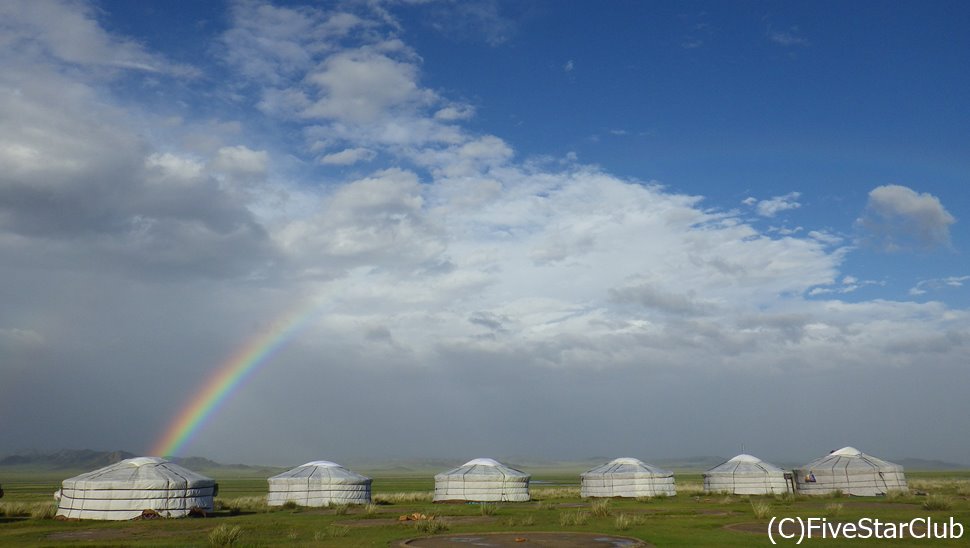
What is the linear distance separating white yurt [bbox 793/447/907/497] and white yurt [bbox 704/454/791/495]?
Result: 171 centimetres

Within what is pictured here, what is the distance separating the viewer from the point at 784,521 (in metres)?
27.3

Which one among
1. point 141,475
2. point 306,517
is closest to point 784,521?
point 306,517

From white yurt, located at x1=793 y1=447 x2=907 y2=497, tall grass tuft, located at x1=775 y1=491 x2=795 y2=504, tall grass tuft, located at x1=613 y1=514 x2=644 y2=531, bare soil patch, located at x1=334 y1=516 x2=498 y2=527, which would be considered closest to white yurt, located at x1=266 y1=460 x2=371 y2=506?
bare soil patch, located at x1=334 y1=516 x2=498 y2=527

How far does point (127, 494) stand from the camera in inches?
1310

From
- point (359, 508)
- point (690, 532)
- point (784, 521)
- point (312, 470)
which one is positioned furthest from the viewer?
point (312, 470)

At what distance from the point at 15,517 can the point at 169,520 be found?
870 cm

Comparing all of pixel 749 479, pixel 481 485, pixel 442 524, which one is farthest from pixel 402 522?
pixel 749 479

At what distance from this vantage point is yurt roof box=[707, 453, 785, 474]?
4966cm

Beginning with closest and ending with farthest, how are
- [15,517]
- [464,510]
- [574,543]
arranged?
[574,543] → [15,517] → [464,510]

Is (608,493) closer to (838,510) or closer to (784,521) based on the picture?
(838,510)

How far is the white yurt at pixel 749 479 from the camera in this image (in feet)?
161

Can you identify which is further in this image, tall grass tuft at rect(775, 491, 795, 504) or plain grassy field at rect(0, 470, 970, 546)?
tall grass tuft at rect(775, 491, 795, 504)

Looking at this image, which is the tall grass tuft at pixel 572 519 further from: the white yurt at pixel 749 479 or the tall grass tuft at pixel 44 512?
the tall grass tuft at pixel 44 512

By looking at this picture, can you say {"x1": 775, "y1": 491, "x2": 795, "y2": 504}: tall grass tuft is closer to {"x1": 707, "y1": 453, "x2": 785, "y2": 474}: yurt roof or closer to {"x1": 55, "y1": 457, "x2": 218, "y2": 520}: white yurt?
{"x1": 707, "y1": 453, "x2": 785, "y2": 474}: yurt roof
